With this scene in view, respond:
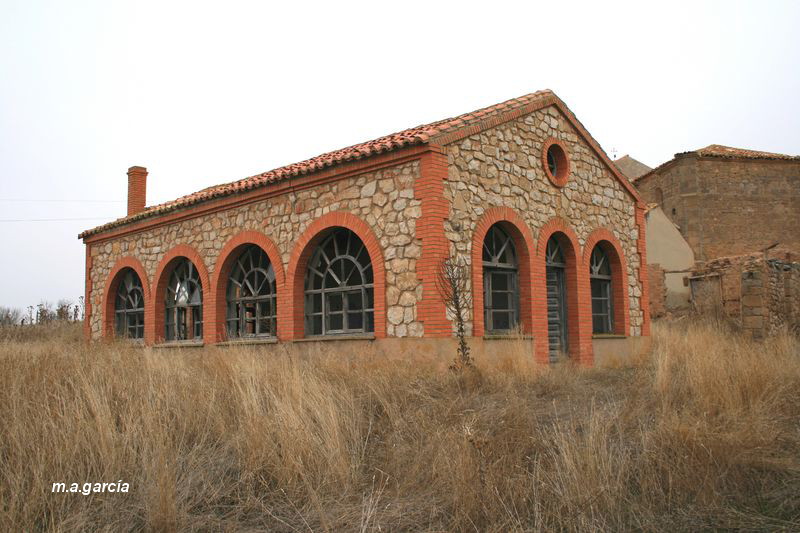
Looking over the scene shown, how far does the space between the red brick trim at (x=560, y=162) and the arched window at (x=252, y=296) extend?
19.7 feet

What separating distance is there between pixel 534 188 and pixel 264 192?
5.31 m

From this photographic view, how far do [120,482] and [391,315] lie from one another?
20.2ft

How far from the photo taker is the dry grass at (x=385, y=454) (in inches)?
185

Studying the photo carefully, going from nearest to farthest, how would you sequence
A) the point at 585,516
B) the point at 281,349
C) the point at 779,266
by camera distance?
the point at 585,516 < the point at 281,349 < the point at 779,266

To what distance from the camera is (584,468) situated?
512 centimetres

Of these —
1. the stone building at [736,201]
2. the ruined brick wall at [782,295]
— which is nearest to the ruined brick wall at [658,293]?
the ruined brick wall at [782,295]

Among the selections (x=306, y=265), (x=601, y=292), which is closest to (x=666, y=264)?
(x=601, y=292)

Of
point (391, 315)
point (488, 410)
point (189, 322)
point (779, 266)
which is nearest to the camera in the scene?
point (488, 410)

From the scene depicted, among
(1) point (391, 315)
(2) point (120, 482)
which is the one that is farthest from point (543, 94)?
(2) point (120, 482)

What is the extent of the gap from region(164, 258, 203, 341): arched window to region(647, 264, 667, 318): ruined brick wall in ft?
45.0

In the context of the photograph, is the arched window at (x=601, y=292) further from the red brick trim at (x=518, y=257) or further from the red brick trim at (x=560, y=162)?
the red brick trim at (x=518, y=257)

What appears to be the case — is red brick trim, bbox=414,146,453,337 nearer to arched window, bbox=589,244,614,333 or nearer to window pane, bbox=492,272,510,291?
window pane, bbox=492,272,510,291

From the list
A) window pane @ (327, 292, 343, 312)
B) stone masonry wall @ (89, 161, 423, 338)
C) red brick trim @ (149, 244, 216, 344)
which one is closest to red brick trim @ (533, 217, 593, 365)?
stone masonry wall @ (89, 161, 423, 338)

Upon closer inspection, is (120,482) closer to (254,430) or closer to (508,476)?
(254,430)
